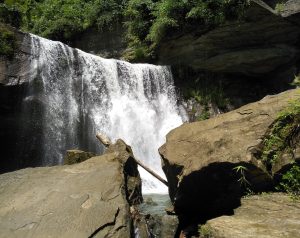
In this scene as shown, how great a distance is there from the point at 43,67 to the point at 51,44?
1149mm

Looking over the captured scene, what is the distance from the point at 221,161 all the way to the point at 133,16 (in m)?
13.7

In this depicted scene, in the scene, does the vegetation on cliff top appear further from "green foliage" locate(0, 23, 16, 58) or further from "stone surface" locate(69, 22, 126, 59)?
"green foliage" locate(0, 23, 16, 58)

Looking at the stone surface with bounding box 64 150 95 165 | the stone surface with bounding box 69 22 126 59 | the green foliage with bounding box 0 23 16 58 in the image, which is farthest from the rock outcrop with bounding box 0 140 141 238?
the stone surface with bounding box 69 22 126 59

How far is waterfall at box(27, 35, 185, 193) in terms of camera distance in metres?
13.1

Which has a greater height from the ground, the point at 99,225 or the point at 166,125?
the point at 166,125

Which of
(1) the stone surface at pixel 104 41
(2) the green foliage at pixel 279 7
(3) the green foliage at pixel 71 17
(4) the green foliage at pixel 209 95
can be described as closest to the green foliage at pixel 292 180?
(2) the green foliage at pixel 279 7

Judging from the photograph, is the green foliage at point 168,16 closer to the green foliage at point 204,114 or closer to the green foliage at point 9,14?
the green foliage at point 204,114

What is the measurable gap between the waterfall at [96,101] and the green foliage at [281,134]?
7009mm

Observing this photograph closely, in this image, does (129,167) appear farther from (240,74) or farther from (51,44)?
(240,74)

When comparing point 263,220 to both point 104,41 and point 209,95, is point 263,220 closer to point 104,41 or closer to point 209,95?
point 209,95

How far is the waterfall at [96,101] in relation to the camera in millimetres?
13148

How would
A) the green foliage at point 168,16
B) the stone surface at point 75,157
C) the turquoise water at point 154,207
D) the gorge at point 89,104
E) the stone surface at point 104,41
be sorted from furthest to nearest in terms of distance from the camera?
1. the stone surface at point 104,41
2. the green foliage at point 168,16
3. the gorge at point 89,104
4. the stone surface at point 75,157
5. the turquoise water at point 154,207

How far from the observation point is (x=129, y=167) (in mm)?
7316

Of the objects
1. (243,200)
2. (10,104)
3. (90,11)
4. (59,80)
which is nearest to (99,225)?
(243,200)
